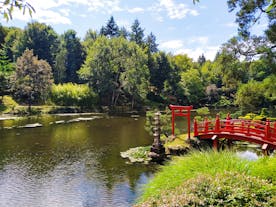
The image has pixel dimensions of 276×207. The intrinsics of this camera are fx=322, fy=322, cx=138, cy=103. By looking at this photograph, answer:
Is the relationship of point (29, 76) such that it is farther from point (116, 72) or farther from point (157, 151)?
point (157, 151)

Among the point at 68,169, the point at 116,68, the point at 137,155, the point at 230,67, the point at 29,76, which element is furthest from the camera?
the point at 116,68

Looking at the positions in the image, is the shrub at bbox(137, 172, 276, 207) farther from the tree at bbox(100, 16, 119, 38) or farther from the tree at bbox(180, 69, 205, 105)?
the tree at bbox(100, 16, 119, 38)

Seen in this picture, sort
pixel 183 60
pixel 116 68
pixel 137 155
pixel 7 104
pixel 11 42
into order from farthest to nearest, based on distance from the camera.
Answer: pixel 183 60, pixel 11 42, pixel 116 68, pixel 7 104, pixel 137 155

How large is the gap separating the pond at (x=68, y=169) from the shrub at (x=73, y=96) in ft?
66.9

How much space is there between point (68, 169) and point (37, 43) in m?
48.7

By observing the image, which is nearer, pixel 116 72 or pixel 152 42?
pixel 116 72

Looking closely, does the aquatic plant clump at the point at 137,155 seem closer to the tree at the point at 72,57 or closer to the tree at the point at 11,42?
the tree at the point at 72,57

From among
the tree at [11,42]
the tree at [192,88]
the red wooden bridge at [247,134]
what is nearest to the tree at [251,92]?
the red wooden bridge at [247,134]

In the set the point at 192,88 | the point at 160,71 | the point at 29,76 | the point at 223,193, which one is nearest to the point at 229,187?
the point at 223,193

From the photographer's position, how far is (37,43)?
6072cm

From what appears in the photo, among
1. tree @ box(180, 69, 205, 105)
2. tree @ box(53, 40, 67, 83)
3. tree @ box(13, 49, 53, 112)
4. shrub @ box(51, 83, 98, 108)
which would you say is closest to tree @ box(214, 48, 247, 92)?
tree @ box(13, 49, 53, 112)

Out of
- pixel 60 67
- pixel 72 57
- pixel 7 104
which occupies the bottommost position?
pixel 7 104

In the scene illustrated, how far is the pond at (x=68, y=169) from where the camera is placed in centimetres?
1288

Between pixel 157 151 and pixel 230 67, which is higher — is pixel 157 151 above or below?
below
